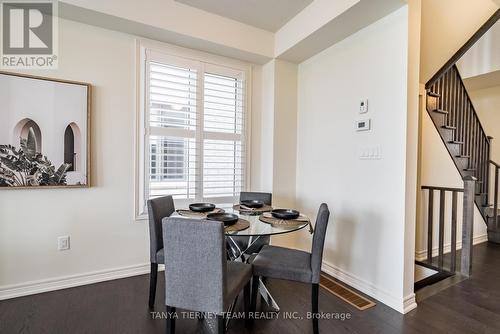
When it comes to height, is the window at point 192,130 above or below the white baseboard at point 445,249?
above

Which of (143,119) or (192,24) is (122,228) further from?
(192,24)

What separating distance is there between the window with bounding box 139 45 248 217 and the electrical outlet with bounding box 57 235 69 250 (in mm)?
722

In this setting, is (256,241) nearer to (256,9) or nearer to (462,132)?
(256,9)

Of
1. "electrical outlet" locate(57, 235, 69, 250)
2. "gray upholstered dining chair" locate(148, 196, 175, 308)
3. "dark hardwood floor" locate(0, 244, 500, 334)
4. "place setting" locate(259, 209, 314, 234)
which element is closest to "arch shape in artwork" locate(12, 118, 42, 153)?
"electrical outlet" locate(57, 235, 69, 250)

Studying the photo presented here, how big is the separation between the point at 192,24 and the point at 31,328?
2.99 meters

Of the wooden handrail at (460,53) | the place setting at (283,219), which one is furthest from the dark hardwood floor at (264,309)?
the wooden handrail at (460,53)

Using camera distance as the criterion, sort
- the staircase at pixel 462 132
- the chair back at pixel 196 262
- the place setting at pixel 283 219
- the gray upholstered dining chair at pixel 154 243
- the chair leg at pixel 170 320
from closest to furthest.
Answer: the chair back at pixel 196 262 → the chair leg at pixel 170 320 → the place setting at pixel 283 219 → the gray upholstered dining chair at pixel 154 243 → the staircase at pixel 462 132

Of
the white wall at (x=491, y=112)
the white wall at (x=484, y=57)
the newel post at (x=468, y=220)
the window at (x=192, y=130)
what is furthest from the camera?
the white wall at (x=491, y=112)

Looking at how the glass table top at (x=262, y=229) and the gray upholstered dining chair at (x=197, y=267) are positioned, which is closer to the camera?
the gray upholstered dining chair at (x=197, y=267)

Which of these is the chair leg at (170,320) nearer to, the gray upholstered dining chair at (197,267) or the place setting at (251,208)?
the gray upholstered dining chair at (197,267)

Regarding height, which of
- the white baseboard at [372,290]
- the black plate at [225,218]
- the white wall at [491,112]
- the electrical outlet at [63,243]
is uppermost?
the white wall at [491,112]

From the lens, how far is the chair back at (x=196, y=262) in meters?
1.43

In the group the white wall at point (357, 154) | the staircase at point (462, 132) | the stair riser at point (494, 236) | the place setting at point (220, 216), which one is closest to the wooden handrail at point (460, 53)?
the staircase at point (462, 132)

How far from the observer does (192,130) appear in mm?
3021
